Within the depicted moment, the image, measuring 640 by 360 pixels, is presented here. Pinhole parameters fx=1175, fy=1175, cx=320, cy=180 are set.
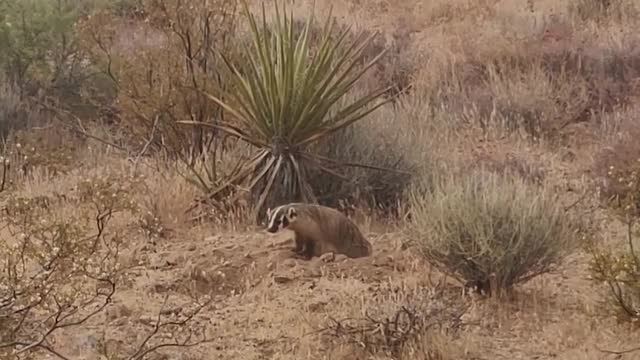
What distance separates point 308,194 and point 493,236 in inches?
85.6

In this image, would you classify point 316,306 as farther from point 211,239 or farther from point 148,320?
point 211,239

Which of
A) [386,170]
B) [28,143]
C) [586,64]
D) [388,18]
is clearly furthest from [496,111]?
[388,18]

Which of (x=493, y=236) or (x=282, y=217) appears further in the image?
(x=282, y=217)

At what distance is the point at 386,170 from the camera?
30.1 feet

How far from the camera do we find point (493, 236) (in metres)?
6.94

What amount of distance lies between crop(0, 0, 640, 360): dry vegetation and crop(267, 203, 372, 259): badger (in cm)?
16

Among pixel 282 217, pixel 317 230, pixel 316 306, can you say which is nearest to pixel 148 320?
pixel 316 306

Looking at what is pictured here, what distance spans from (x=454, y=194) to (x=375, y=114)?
3267 millimetres

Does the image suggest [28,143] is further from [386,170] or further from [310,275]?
[310,275]

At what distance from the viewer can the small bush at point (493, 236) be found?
691 centimetres

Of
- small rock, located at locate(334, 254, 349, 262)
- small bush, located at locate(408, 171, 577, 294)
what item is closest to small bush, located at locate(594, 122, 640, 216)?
small bush, located at locate(408, 171, 577, 294)

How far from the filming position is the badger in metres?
7.77

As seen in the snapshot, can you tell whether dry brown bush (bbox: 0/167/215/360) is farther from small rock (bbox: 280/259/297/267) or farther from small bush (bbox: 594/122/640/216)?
small bush (bbox: 594/122/640/216)

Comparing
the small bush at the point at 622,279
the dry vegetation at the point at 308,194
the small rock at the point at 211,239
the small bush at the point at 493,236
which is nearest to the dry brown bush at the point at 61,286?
the dry vegetation at the point at 308,194
